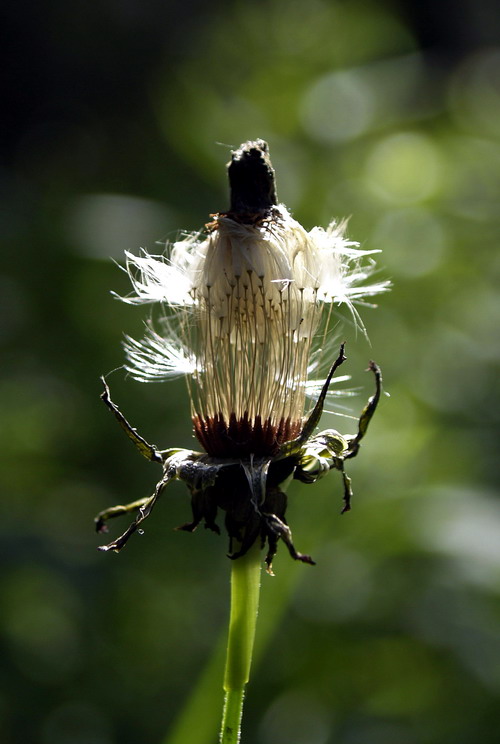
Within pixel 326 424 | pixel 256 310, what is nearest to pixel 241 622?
pixel 256 310

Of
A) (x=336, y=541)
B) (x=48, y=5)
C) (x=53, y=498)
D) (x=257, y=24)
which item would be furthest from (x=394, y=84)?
(x=48, y=5)

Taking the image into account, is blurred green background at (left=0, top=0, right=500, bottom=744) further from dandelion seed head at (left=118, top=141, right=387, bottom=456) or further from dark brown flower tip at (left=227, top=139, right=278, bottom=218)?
dark brown flower tip at (left=227, top=139, right=278, bottom=218)

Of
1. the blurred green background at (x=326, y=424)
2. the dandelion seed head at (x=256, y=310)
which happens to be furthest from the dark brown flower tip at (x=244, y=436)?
the blurred green background at (x=326, y=424)

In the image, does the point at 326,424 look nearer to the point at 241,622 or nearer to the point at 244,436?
the point at 244,436

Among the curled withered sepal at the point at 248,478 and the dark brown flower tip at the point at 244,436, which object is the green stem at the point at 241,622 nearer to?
the curled withered sepal at the point at 248,478

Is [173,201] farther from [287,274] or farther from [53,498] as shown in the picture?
[287,274]

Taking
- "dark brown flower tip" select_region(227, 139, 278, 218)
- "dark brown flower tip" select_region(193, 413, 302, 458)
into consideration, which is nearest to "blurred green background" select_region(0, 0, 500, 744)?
"dark brown flower tip" select_region(193, 413, 302, 458)
